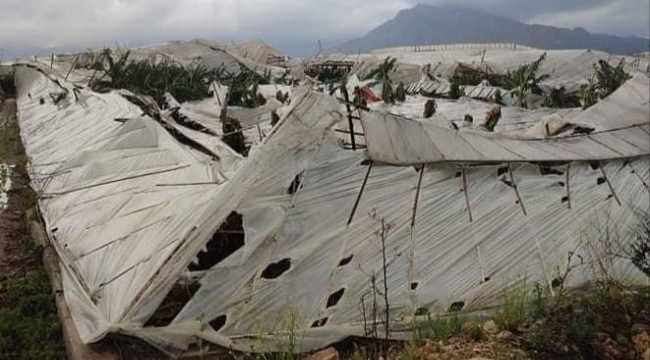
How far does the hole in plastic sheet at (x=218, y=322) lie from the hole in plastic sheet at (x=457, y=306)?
5.69ft

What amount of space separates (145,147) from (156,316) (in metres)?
4.02

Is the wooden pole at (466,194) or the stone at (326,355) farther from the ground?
the wooden pole at (466,194)

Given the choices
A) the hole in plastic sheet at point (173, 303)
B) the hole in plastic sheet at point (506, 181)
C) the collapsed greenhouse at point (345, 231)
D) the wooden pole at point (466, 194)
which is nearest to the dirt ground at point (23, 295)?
the collapsed greenhouse at point (345, 231)

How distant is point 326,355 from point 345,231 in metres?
0.98

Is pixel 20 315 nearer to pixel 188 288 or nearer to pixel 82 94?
pixel 188 288

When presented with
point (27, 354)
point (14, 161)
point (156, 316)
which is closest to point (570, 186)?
point (156, 316)

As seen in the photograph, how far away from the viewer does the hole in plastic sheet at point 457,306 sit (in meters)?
4.88

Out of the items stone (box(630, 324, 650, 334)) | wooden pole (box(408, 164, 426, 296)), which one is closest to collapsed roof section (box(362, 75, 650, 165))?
wooden pole (box(408, 164, 426, 296))

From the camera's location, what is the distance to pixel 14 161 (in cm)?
1094

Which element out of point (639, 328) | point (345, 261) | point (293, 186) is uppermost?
point (293, 186)

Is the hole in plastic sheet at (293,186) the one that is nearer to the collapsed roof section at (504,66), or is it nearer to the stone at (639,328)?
the stone at (639,328)

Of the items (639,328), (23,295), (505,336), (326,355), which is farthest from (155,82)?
(639,328)

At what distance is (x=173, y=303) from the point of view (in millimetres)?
4484

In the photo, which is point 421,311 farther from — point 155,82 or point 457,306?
point 155,82
